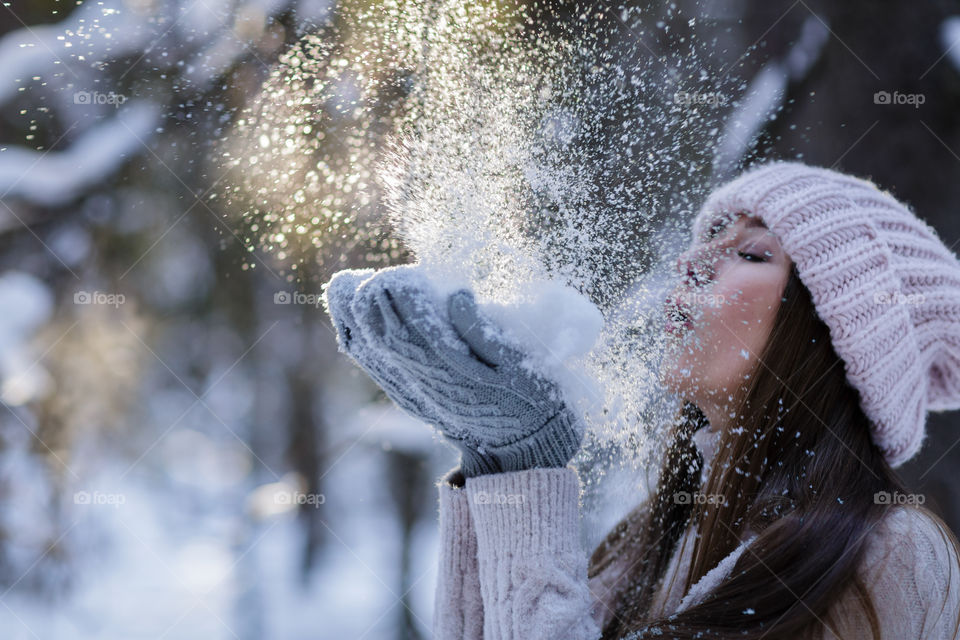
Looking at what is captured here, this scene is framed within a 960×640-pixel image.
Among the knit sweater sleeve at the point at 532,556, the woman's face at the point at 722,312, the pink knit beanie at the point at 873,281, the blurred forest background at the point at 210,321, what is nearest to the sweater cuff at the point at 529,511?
the knit sweater sleeve at the point at 532,556

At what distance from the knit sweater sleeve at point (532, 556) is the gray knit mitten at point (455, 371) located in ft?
0.16

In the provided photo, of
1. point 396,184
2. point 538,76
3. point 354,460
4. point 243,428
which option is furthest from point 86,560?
point 538,76

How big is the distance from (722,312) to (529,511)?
525mm

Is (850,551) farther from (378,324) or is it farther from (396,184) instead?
(396,184)

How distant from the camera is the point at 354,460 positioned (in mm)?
3596

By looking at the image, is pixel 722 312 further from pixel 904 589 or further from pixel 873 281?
pixel 904 589

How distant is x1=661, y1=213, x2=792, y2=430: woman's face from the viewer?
3.91 feet

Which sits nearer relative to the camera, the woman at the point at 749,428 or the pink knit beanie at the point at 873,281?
the woman at the point at 749,428

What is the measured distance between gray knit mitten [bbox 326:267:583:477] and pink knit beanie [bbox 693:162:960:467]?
550 millimetres

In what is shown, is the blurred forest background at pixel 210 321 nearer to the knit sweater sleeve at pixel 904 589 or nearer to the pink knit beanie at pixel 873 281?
the pink knit beanie at pixel 873 281

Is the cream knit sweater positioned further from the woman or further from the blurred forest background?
the blurred forest background

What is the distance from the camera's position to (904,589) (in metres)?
0.96

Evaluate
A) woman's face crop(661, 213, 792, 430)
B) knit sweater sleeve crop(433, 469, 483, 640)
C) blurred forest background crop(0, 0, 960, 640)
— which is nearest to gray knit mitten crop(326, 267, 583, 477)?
knit sweater sleeve crop(433, 469, 483, 640)

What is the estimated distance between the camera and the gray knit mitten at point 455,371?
3.04 ft
